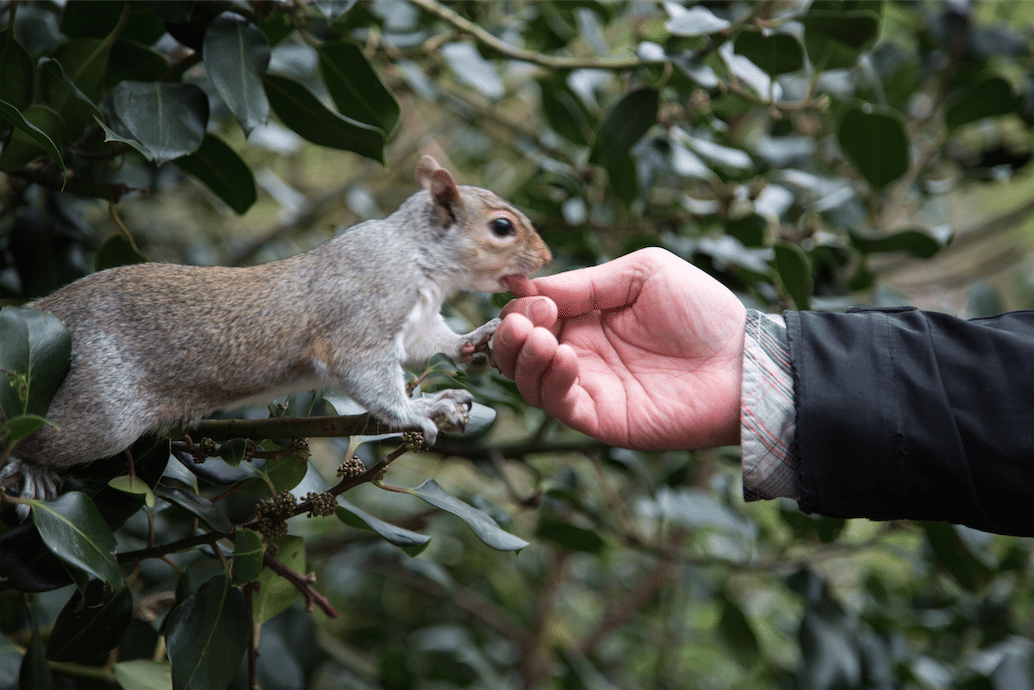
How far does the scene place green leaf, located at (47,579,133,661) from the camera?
3.41ft

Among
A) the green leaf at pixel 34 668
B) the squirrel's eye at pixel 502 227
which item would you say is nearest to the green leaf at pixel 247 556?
the green leaf at pixel 34 668

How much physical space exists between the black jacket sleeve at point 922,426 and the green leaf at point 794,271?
26 cm

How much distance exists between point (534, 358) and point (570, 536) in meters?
0.59

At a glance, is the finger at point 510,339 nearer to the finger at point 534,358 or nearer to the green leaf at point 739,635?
the finger at point 534,358

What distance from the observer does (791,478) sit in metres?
1.17

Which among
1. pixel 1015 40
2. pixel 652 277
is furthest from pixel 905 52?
pixel 652 277

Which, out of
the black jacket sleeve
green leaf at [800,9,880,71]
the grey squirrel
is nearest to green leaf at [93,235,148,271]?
the grey squirrel

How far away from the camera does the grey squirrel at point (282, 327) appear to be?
1.12 metres

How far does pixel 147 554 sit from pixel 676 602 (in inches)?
63.1

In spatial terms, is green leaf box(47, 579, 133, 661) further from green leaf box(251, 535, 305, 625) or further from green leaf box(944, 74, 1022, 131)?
green leaf box(944, 74, 1022, 131)

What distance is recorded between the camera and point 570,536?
157cm

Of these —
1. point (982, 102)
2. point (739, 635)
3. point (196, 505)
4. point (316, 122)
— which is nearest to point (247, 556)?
point (196, 505)

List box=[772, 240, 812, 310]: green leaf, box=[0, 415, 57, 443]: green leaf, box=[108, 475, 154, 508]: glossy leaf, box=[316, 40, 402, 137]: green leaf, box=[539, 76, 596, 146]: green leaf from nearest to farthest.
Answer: box=[0, 415, 57, 443]: green leaf
box=[108, 475, 154, 508]: glossy leaf
box=[316, 40, 402, 137]: green leaf
box=[772, 240, 812, 310]: green leaf
box=[539, 76, 596, 146]: green leaf

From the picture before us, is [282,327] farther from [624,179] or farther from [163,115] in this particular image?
[624,179]
